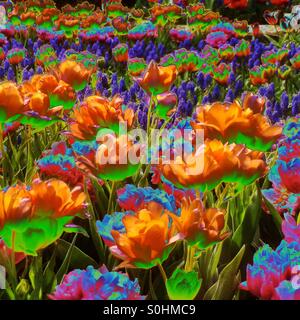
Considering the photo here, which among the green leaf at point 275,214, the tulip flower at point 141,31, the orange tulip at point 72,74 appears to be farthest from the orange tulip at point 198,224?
the tulip flower at point 141,31

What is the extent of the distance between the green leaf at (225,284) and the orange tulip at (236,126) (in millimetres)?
343

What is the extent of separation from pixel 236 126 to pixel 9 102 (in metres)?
0.61

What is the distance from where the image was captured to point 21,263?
5.44 ft

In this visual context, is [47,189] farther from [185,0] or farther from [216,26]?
[185,0]

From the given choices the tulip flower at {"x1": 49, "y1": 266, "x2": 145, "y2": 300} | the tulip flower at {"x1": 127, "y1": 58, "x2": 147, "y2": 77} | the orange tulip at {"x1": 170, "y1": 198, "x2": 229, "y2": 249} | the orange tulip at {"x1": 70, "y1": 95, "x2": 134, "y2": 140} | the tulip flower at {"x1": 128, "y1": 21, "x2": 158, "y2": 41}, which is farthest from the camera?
the tulip flower at {"x1": 128, "y1": 21, "x2": 158, "y2": 41}

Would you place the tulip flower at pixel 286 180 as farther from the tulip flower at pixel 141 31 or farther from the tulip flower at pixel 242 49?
the tulip flower at pixel 141 31

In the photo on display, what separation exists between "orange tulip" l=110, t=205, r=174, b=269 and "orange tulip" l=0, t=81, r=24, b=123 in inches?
25.7

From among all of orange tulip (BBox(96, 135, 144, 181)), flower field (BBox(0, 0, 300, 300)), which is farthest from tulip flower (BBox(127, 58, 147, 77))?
orange tulip (BBox(96, 135, 144, 181))

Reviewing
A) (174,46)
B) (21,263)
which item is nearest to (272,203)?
(21,263)

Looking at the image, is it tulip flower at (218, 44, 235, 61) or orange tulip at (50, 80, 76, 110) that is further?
tulip flower at (218, 44, 235, 61)

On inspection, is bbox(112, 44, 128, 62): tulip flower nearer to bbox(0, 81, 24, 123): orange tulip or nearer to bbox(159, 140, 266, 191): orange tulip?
bbox(0, 81, 24, 123): orange tulip

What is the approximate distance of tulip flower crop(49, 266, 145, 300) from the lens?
1.16m

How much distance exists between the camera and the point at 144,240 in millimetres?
1215
